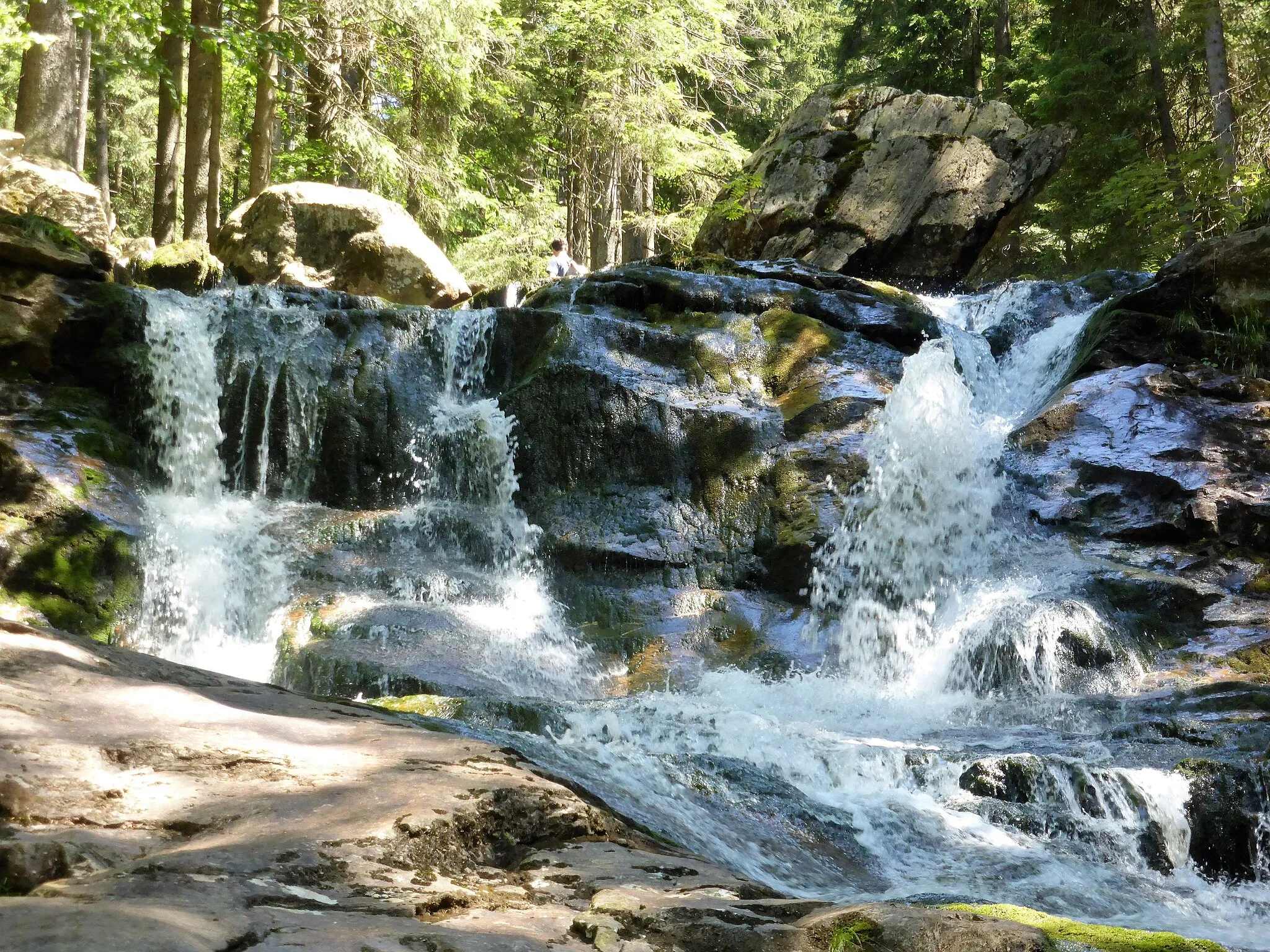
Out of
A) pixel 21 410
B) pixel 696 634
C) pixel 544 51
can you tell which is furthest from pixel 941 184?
pixel 21 410

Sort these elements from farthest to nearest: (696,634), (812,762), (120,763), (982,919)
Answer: (696,634) < (812,762) < (120,763) < (982,919)

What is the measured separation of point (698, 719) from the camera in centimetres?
685

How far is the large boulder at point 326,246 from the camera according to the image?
47.8 ft

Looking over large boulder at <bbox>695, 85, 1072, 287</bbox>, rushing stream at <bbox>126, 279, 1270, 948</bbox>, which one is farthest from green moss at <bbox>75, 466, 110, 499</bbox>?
large boulder at <bbox>695, 85, 1072, 287</bbox>

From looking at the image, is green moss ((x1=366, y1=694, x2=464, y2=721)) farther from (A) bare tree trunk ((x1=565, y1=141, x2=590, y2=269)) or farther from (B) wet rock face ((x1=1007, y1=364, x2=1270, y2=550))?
(A) bare tree trunk ((x1=565, y1=141, x2=590, y2=269))

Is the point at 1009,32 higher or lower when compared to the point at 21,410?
higher

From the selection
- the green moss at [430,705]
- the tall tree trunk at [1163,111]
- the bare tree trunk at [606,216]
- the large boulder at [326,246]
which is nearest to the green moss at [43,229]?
the large boulder at [326,246]

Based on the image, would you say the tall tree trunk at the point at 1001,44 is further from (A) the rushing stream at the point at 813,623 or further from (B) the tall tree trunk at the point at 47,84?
(B) the tall tree trunk at the point at 47,84

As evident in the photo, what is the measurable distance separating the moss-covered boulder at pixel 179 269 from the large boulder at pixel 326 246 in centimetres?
76

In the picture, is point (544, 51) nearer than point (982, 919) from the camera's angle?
No

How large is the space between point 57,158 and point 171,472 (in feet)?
17.5

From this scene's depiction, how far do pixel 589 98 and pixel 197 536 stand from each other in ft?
40.5

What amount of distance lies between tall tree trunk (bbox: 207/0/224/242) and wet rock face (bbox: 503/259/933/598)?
6.84 m

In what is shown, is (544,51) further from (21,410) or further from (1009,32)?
(21,410)
